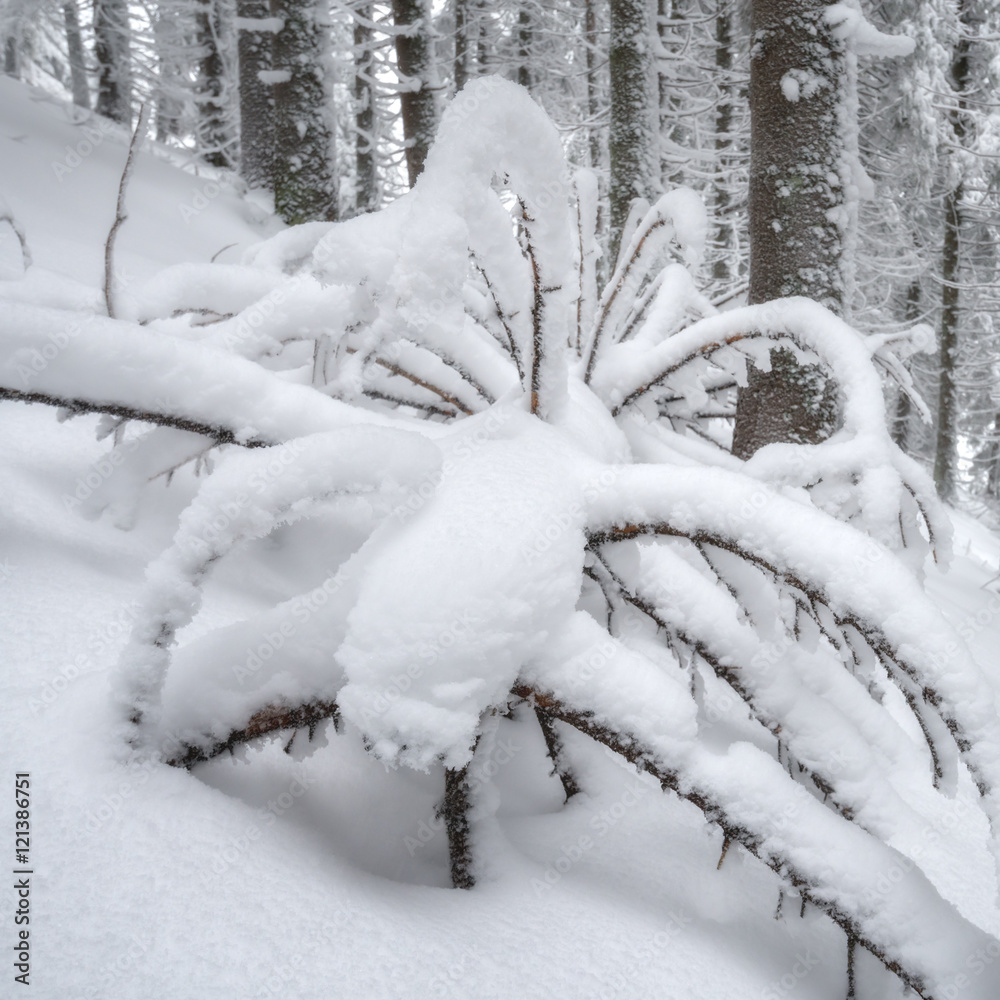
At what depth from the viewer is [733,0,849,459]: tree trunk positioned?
88.7 inches

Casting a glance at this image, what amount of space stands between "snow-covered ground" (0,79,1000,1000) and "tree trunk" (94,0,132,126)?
10.8m

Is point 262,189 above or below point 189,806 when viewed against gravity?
above

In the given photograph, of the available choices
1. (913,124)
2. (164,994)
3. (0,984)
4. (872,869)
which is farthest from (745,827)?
(913,124)

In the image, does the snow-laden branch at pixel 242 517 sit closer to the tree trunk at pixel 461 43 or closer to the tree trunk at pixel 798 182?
the tree trunk at pixel 798 182

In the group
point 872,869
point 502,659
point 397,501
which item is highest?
point 397,501

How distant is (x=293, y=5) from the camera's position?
165 inches

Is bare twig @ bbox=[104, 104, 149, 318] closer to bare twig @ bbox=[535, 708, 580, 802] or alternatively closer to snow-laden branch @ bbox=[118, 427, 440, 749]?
snow-laden branch @ bbox=[118, 427, 440, 749]

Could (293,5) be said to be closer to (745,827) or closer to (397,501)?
(397,501)

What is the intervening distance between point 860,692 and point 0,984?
40.5 inches

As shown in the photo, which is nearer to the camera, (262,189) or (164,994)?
(164,994)

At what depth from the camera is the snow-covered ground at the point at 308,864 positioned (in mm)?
583

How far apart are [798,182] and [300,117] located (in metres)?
3.32

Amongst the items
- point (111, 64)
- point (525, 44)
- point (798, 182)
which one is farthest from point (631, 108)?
point (111, 64)

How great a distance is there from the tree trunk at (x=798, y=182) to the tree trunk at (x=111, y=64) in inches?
393
